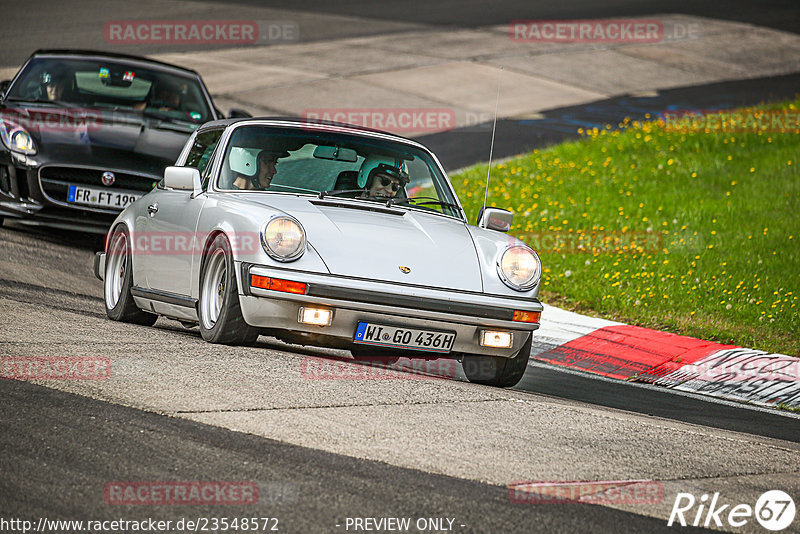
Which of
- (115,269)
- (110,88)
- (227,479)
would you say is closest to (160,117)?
(110,88)

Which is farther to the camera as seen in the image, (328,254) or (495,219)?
(495,219)

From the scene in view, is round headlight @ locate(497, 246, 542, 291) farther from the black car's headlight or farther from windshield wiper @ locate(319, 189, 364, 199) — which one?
the black car's headlight

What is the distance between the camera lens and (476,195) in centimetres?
1511

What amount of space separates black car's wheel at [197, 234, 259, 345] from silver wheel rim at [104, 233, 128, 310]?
1.51 m

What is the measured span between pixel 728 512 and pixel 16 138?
7.94 metres

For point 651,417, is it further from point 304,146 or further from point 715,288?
point 715,288

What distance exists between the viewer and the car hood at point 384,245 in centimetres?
651

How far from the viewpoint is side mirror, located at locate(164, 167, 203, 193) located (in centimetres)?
755

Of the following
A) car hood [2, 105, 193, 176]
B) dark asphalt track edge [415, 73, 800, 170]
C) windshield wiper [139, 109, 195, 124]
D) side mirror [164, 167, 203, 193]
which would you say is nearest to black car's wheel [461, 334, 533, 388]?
side mirror [164, 167, 203, 193]

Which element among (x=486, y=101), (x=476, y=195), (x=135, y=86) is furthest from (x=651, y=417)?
(x=486, y=101)

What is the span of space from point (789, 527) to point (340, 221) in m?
3.15

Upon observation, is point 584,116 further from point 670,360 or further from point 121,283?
point 121,283

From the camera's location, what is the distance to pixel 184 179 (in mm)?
7555

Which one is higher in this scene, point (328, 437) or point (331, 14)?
point (331, 14)
